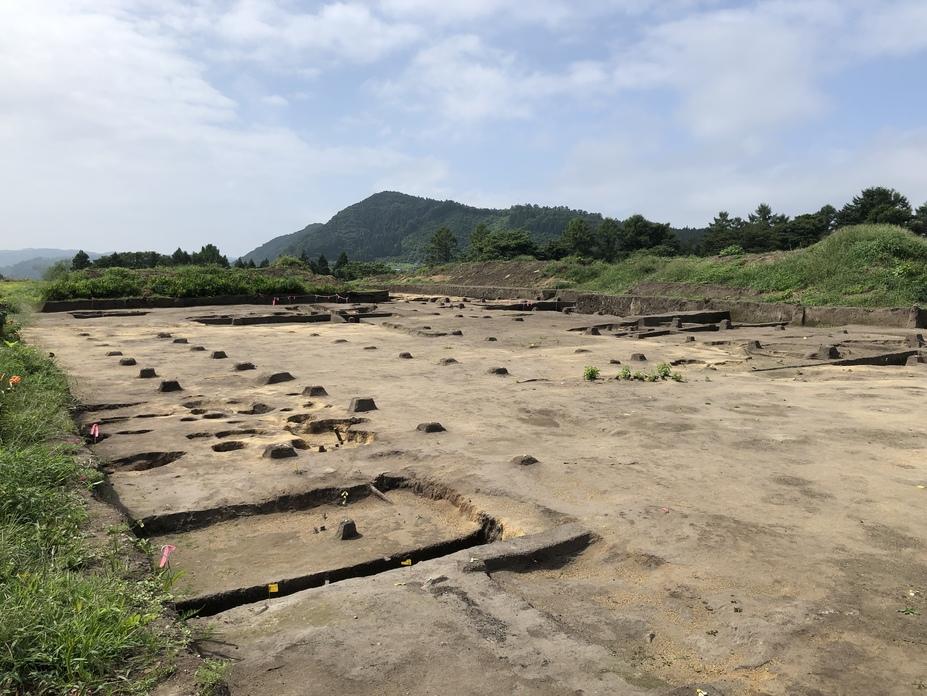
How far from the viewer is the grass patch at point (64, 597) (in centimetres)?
211

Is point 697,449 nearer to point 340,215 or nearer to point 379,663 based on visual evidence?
point 379,663

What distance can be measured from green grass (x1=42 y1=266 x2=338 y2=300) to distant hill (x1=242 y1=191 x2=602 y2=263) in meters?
113

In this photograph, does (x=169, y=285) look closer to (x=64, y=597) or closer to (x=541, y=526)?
(x=541, y=526)

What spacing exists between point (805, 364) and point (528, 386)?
16.7 feet

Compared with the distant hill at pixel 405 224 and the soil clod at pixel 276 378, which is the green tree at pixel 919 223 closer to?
the soil clod at pixel 276 378

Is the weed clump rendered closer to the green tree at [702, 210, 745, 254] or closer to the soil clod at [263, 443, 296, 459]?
Result: the soil clod at [263, 443, 296, 459]

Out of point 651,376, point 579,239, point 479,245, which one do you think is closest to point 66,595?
point 651,376

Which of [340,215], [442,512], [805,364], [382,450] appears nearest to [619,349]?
[805,364]

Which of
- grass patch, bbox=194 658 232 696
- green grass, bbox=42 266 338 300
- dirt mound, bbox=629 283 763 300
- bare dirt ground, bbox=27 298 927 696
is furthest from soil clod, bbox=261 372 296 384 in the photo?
green grass, bbox=42 266 338 300

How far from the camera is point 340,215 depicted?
198125 mm

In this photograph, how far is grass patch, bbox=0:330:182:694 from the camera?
2105mm

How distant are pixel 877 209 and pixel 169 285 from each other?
49.7m

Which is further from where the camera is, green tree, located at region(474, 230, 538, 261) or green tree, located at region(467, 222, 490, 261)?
green tree, located at region(467, 222, 490, 261)

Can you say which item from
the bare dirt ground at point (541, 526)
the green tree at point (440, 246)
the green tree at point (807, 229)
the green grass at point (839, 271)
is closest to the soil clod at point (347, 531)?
the bare dirt ground at point (541, 526)
